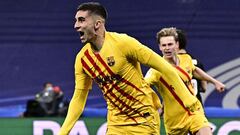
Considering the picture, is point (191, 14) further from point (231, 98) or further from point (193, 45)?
point (231, 98)

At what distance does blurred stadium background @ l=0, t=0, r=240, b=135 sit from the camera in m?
15.6

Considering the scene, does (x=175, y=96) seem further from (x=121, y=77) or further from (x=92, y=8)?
(x=92, y=8)

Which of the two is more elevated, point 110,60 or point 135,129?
point 110,60

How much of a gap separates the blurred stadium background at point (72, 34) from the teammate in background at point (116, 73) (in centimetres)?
846

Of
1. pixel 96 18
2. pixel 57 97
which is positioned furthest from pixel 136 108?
pixel 57 97

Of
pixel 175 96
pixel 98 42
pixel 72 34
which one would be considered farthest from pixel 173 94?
pixel 72 34

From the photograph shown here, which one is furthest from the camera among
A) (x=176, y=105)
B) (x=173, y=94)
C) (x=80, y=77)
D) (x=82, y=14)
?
(x=176, y=105)

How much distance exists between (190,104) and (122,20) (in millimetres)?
9035

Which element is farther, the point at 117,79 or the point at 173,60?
the point at 173,60

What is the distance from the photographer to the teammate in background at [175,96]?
28.4 feet

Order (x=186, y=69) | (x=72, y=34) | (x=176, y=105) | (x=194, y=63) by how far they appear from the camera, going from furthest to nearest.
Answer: (x=72, y=34) → (x=194, y=63) → (x=186, y=69) → (x=176, y=105)

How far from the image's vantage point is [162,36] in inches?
344

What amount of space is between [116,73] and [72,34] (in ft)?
29.2

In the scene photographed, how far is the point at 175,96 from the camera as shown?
874 cm
